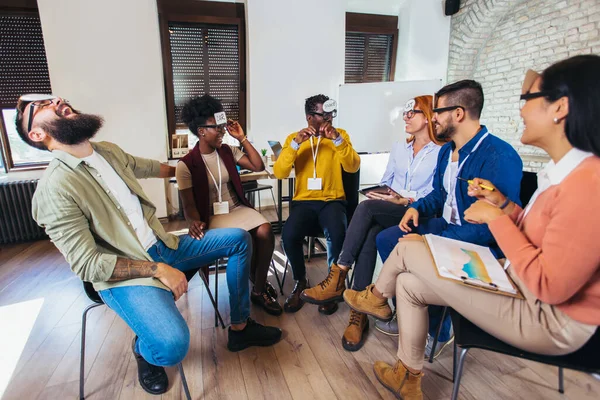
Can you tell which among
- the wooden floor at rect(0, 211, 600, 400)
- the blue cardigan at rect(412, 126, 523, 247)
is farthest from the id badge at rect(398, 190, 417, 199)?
the wooden floor at rect(0, 211, 600, 400)

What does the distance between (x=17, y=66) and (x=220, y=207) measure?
3.28 metres

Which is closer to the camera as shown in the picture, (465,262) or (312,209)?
(465,262)

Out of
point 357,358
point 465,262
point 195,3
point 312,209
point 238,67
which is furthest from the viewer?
point 238,67

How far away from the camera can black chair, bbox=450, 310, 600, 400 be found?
0.95 meters

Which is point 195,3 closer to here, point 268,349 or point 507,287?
point 268,349

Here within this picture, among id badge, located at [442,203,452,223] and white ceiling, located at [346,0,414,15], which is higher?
white ceiling, located at [346,0,414,15]

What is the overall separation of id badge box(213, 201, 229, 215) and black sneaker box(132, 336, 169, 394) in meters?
0.88

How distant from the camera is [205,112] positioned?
1993 millimetres

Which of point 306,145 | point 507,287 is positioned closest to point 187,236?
point 306,145

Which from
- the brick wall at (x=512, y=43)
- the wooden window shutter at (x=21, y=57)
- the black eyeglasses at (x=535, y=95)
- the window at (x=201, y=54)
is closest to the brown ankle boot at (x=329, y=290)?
the black eyeglasses at (x=535, y=95)

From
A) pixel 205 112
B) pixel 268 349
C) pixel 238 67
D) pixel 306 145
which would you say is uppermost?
pixel 238 67

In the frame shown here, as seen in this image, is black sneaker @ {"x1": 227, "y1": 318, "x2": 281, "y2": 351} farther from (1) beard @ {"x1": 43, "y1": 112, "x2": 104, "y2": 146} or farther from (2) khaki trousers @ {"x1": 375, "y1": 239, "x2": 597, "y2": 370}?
(1) beard @ {"x1": 43, "y1": 112, "x2": 104, "y2": 146}

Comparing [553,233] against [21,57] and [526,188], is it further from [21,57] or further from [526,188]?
[21,57]

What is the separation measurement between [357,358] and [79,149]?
167 cm
